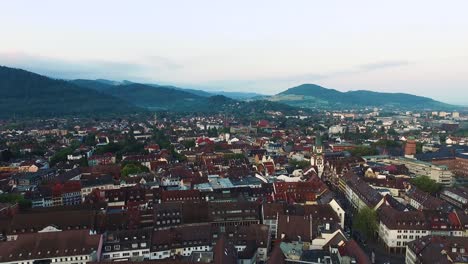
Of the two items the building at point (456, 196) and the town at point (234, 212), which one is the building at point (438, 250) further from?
the building at point (456, 196)

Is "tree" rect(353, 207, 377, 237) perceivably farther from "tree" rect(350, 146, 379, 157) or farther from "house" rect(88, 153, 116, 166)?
"house" rect(88, 153, 116, 166)

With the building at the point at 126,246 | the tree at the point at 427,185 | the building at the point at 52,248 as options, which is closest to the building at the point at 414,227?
the tree at the point at 427,185

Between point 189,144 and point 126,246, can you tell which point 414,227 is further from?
point 189,144

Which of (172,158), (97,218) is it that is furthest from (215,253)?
(172,158)

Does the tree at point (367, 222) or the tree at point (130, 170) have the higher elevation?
the tree at point (367, 222)

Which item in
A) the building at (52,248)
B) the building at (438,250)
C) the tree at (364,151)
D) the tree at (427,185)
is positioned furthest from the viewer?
the tree at (364,151)

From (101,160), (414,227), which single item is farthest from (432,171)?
(101,160)

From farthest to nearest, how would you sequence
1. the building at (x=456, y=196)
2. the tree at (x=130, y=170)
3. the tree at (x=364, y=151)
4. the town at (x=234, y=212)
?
the tree at (x=364, y=151), the tree at (x=130, y=170), the building at (x=456, y=196), the town at (x=234, y=212)

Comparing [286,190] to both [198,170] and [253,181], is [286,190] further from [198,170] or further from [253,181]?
[198,170]
